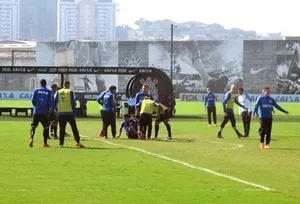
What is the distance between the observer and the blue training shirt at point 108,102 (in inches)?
1097

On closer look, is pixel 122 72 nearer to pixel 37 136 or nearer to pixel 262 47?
pixel 37 136

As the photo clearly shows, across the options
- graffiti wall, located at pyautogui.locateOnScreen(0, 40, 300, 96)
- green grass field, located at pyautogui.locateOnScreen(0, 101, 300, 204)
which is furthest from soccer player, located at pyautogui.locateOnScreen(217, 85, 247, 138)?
graffiti wall, located at pyautogui.locateOnScreen(0, 40, 300, 96)

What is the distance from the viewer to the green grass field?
41.3ft

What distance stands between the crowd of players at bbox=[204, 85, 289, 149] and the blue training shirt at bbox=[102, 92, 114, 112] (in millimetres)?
3818

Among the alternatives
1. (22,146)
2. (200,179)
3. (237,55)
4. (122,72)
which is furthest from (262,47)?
(200,179)

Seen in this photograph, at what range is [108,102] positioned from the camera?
2797cm

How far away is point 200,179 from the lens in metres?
15.0

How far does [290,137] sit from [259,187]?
16.9 metres

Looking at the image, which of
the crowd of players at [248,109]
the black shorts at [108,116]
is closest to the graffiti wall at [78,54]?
the crowd of players at [248,109]

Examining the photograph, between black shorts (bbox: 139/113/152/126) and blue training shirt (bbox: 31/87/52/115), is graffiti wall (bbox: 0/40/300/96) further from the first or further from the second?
blue training shirt (bbox: 31/87/52/115)

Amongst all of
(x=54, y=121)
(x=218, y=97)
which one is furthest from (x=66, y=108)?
(x=218, y=97)

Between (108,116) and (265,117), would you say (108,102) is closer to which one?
(108,116)

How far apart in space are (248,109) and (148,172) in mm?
14789

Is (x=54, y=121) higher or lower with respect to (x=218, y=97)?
higher
